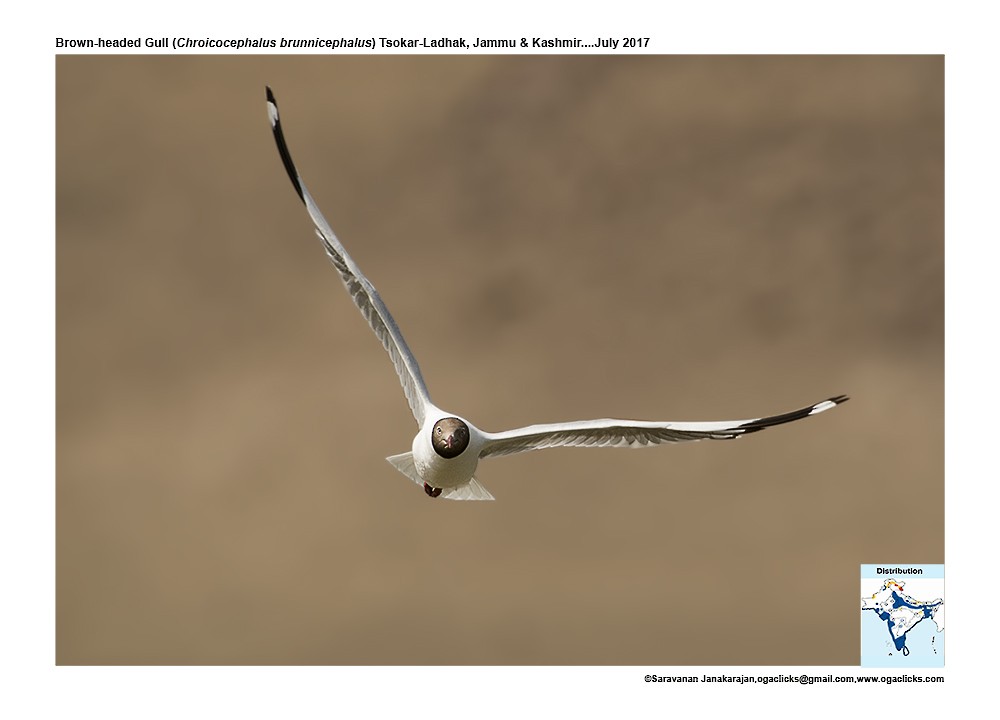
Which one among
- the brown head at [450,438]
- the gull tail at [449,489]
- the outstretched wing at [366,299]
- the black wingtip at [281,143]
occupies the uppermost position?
the black wingtip at [281,143]

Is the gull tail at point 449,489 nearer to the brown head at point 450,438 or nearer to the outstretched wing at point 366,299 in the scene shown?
→ the outstretched wing at point 366,299

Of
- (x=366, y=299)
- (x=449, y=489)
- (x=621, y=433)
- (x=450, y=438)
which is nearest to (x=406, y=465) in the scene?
(x=449, y=489)

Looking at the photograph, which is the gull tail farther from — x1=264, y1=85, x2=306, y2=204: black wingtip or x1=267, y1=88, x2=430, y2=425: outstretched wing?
x1=264, y1=85, x2=306, y2=204: black wingtip

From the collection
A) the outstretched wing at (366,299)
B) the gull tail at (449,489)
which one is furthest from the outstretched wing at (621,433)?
the outstretched wing at (366,299)

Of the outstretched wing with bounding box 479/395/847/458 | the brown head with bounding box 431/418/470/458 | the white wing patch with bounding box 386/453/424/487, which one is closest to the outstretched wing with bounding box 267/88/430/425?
the white wing patch with bounding box 386/453/424/487

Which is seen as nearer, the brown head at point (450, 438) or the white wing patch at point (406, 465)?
the brown head at point (450, 438)

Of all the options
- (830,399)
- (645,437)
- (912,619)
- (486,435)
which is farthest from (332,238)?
(912,619)

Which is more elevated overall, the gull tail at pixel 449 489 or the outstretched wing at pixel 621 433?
the outstretched wing at pixel 621 433
